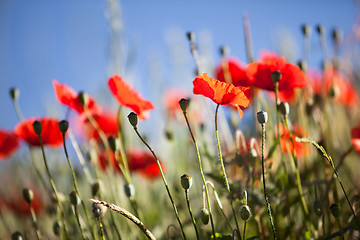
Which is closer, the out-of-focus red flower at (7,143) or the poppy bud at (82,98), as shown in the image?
the poppy bud at (82,98)

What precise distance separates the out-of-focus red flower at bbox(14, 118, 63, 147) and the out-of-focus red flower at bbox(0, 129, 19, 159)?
0.32ft

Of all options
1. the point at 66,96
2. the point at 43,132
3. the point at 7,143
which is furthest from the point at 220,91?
the point at 7,143

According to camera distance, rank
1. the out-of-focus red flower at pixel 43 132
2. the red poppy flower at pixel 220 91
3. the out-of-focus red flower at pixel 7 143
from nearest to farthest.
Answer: the red poppy flower at pixel 220 91 < the out-of-focus red flower at pixel 43 132 < the out-of-focus red flower at pixel 7 143

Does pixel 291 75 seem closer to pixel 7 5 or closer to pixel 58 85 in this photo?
pixel 58 85

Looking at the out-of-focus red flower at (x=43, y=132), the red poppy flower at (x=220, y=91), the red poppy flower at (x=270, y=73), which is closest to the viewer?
the red poppy flower at (x=220, y=91)

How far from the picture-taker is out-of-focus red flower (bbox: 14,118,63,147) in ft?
2.66

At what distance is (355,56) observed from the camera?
155cm

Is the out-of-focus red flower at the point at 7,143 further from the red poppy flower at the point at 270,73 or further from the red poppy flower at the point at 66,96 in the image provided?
the red poppy flower at the point at 270,73

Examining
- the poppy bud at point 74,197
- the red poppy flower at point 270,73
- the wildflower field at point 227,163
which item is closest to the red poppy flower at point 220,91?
the wildflower field at point 227,163

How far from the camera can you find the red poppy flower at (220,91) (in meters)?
0.52

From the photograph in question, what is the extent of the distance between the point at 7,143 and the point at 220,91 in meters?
0.65

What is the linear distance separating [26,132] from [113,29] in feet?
1.50

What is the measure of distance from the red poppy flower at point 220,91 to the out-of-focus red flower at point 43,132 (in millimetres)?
430

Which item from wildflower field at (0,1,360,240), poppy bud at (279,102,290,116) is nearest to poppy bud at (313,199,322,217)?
wildflower field at (0,1,360,240)
